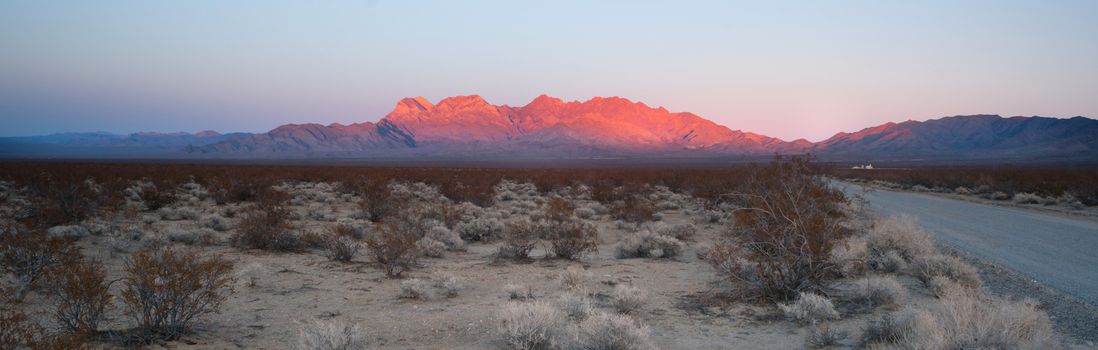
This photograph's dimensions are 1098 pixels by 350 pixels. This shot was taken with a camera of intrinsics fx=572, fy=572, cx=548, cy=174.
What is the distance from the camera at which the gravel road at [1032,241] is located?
8814 mm

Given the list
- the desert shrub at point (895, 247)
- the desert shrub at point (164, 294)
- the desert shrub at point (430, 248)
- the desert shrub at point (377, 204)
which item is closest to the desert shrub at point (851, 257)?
the desert shrub at point (895, 247)

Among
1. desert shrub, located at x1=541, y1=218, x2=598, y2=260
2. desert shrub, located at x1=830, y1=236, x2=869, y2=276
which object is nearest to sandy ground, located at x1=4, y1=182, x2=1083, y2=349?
desert shrub, located at x1=541, y1=218, x2=598, y2=260

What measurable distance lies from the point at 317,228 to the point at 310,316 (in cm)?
939

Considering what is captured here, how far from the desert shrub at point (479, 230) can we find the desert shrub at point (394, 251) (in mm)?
3946

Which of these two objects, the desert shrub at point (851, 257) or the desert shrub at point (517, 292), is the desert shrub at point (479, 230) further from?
the desert shrub at point (851, 257)

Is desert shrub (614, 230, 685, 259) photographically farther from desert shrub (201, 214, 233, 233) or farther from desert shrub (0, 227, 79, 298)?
desert shrub (201, 214, 233, 233)

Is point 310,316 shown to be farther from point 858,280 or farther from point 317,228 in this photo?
point 317,228

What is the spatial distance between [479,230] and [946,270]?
989 cm

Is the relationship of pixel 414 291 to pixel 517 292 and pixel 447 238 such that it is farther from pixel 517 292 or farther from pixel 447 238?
pixel 447 238

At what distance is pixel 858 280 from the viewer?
28.3 feet

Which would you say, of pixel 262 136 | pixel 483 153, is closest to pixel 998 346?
pixel 483 153

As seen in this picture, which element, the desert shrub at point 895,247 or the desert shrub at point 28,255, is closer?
the desert shrub at point 28,255

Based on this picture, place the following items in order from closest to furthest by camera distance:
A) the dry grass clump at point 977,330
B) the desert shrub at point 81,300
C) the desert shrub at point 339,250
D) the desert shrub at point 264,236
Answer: the dry grass clump at point 977,330 < the desert shrub at point 81,300 < the desert shrub at point 339,250 < the desert shrub at point 264,236

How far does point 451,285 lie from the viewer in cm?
848
